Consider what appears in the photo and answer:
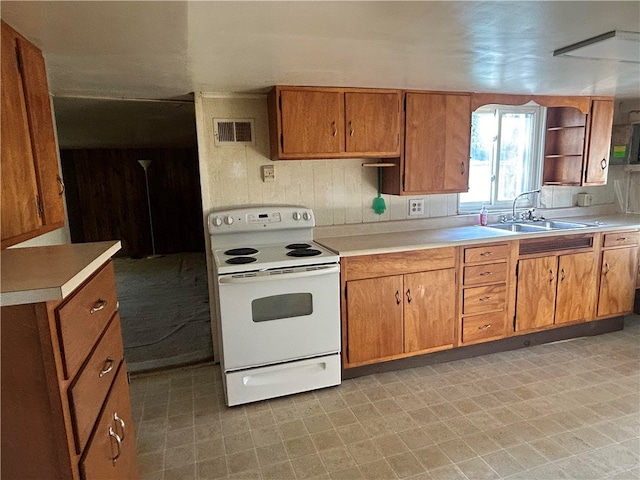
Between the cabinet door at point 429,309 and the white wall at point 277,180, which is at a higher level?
the white wall at point 277,180

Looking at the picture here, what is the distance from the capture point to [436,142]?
2988 mm

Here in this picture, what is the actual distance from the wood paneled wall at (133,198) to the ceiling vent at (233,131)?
4190 millimetres

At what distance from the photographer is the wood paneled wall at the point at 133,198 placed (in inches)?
255

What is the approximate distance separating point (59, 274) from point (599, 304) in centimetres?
368

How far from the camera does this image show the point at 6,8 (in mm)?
1269

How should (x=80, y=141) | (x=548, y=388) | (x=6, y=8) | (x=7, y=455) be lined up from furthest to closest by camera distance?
(x=80, y=141) → (x=548, y=388) → (x=6, y=8) → (x=7, y=455)

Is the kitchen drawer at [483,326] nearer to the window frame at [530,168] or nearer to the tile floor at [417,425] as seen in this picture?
the tile floor at [417,425]

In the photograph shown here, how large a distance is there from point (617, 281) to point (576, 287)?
1.40ft

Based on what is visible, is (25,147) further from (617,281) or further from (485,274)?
(617,281)

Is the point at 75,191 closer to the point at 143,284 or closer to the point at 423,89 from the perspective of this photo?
the point at 143,284

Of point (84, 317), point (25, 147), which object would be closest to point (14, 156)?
point (25, 147)

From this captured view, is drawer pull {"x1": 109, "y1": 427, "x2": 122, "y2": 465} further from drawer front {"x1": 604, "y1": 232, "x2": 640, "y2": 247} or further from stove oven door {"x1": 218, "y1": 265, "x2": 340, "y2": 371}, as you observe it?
drawer front {"x1": 604, "y1": 232, "x2": 640, "y2": 247}

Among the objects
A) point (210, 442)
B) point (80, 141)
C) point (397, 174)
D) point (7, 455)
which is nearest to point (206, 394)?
point (210, 442)

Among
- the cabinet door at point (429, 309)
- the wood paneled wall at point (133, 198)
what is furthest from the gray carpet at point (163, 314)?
the cabinet door at point (429, 309)
